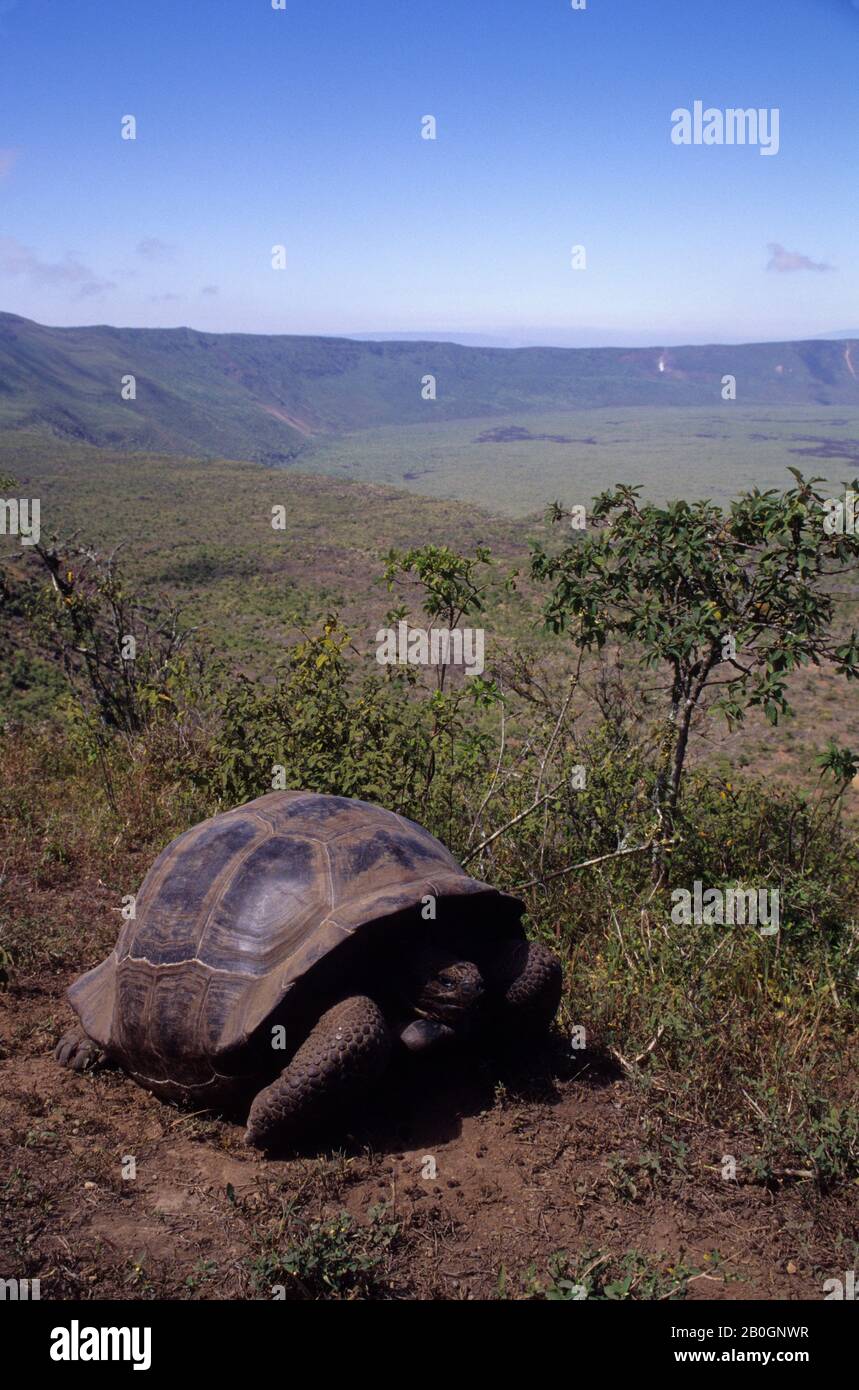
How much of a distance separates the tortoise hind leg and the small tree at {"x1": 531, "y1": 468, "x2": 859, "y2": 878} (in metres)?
3.58

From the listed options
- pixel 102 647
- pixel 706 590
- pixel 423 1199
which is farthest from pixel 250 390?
pixel 423 1199

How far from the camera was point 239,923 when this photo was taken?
4.04m

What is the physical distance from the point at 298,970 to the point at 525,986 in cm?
101

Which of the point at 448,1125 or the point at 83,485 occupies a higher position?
the point at 83,485

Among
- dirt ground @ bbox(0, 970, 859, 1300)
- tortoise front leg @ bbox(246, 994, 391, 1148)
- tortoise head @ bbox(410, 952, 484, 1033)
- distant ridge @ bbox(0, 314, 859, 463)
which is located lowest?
dirt ground @ bbox(0, 970, 859, 1300)

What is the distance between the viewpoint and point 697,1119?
4016mm

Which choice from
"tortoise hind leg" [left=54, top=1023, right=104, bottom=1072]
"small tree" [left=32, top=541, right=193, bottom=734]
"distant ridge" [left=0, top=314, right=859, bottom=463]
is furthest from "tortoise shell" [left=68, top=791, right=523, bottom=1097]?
"distant ridge" [left=0, top=314, right=859, bottom=463]

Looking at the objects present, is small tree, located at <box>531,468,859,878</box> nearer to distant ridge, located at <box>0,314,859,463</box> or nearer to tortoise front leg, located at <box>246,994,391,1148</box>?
tortoise front leg, located at <box>246,994,391,1148</box>

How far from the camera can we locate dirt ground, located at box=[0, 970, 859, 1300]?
3117 mm

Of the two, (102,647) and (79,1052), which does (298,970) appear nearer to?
(79,1052)

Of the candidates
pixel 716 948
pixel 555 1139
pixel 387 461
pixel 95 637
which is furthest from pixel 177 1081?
pixel 387 461

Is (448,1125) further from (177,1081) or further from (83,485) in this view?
(83,485)

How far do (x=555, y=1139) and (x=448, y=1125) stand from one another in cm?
42

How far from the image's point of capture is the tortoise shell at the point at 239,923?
387 centimetres
